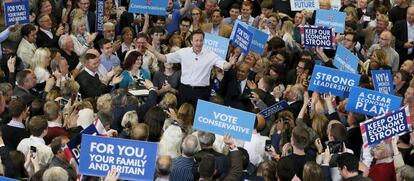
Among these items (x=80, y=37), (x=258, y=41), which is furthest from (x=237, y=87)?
(x=80, y=37)

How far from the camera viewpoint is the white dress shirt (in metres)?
14.2

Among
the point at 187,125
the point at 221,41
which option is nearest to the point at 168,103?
the point at 187,125

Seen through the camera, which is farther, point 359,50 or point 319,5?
point 319,5

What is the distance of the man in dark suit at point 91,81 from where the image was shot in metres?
13.9

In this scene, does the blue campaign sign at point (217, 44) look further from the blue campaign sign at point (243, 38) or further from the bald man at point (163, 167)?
the bald man at point (163, 167)

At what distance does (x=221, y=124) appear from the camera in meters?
10.9

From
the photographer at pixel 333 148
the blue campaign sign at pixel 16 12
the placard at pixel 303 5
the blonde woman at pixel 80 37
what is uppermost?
the photographer at pixel 333 148

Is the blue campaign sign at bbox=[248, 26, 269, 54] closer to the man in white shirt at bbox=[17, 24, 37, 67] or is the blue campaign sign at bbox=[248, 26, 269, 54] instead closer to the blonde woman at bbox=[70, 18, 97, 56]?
the blonde woman at bbox=[70, 18, 97, 56]

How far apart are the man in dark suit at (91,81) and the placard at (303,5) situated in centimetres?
514

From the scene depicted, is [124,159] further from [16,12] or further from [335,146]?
[16,12]

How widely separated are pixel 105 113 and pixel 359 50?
6.83m

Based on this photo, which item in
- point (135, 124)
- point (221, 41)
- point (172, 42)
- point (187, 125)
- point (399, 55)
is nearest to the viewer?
point (135, 124)

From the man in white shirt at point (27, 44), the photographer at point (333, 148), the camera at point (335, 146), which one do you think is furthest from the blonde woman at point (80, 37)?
the camera at point (335, 146)

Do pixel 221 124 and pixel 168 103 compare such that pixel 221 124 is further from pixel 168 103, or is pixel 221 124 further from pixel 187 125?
pixel 168 103
